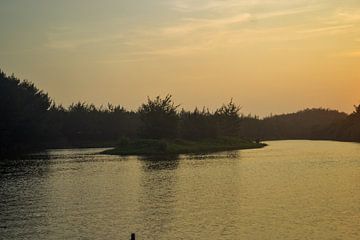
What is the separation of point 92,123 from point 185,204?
102479 mm

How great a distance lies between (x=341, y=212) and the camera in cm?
2759

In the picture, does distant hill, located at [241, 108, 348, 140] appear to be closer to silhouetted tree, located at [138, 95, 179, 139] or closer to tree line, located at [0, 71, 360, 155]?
tree line, located at [0, 71, 360, 155]

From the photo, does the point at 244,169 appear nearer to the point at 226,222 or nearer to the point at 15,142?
the point at 226,222

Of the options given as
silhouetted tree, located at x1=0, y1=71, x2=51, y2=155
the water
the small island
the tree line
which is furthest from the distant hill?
the water

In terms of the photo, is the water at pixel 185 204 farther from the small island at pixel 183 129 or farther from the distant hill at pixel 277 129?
the distant hill at pixel 277 129

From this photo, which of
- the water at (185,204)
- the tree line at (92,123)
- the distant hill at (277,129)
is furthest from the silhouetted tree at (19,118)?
the distant hill at (277,129)

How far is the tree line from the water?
156 ft

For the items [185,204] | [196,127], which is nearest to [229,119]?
[196,127]

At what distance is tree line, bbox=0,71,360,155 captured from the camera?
321 ft

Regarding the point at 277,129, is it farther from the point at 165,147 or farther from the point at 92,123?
the point at 165,147

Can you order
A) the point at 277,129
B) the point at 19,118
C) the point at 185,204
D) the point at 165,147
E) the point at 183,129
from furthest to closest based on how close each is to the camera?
the point at 277,129, the point at 183,129, the point at 19,118, the point at 165,147, the point at 185,204

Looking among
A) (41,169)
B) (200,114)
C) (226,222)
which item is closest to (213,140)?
(200,114)

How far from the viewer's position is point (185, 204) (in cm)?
3136

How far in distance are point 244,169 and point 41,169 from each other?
24.0 m
